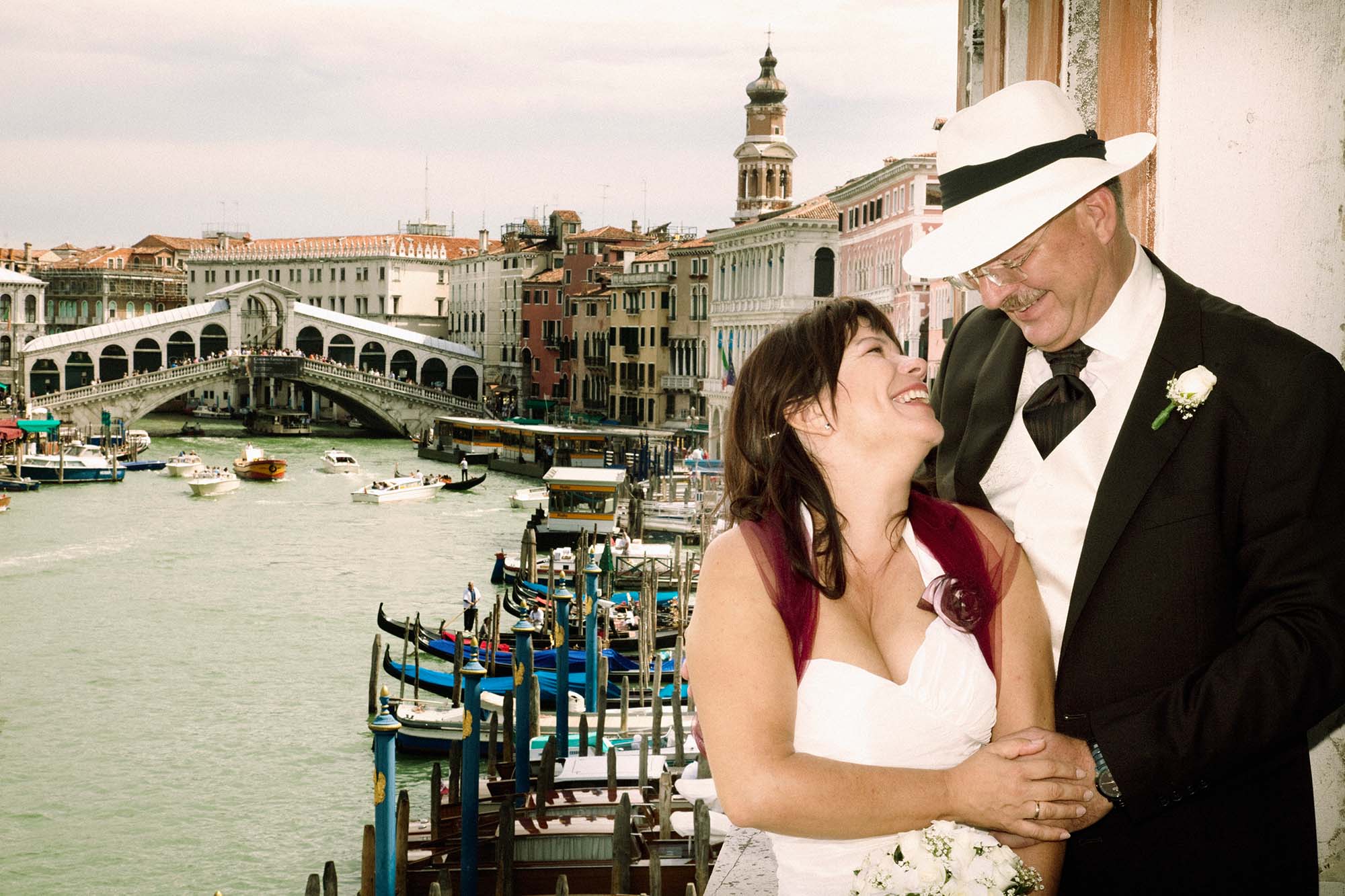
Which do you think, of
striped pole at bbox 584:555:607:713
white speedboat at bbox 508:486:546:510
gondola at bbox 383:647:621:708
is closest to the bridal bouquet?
striped pole at bbox 584:555:607:713

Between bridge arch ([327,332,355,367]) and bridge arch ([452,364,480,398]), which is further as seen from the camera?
bridge arch ([452,364,480,398])

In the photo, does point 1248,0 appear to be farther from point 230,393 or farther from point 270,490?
point 230,393

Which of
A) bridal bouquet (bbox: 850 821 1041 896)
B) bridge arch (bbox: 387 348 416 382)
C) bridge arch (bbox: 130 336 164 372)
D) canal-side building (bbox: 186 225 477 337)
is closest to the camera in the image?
bridal bouquet (bbox: 850 821 1041 896)

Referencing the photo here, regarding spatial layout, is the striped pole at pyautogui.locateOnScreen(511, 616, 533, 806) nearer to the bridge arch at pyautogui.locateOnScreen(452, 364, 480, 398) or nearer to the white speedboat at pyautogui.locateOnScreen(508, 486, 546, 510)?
the white speedboat at pyautogui.locateOnScreen(508, 486, 546, 510)

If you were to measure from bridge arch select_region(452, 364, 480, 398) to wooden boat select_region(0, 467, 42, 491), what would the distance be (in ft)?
44.7

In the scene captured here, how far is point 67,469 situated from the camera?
63.5 feet

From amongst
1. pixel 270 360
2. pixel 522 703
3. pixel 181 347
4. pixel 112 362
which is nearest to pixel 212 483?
pixel 270 360

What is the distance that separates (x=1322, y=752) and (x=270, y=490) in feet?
60.6

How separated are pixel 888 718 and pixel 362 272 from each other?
35.6 metres

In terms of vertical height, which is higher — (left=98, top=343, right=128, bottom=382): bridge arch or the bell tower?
the bell tower

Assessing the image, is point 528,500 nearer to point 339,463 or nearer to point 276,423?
point 339,463

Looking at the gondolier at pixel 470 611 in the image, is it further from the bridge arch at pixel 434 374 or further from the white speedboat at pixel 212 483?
the bridge arch at pixel 434 374

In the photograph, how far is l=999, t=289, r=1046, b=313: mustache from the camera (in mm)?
1104

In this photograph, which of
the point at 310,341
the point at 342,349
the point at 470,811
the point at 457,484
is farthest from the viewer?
the point at 342,349
